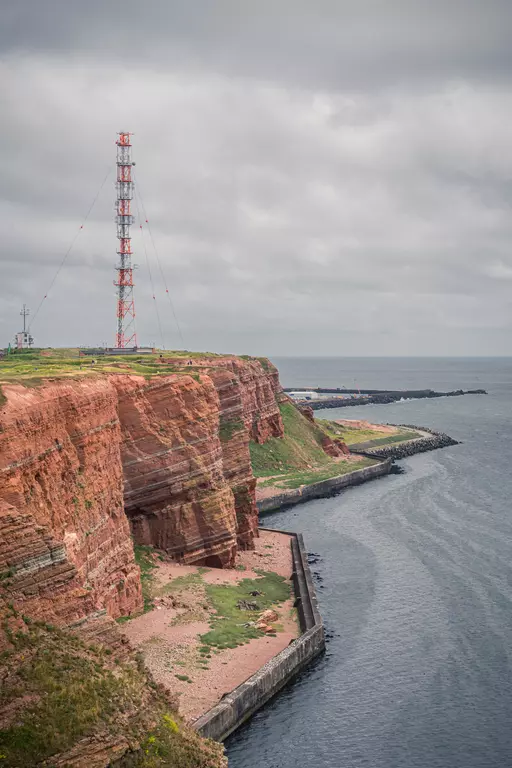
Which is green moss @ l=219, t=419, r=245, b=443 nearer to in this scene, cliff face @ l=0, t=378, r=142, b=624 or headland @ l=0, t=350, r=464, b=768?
headland @ l=0, t=350, r=464, b=768

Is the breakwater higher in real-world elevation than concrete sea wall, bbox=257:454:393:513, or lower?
higher

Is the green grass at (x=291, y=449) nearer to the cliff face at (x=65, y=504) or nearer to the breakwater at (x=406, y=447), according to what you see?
the breakwater at (x=406, y=447)

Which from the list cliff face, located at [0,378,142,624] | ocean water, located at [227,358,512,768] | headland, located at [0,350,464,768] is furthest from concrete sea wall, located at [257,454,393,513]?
cliff face, located at [0,378,142,624]

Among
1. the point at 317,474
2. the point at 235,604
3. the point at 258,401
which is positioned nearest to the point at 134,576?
the point at 235,604

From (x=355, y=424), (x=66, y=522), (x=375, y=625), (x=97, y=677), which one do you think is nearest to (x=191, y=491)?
(x=375, y=625)

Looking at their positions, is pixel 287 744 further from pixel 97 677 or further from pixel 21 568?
pixel 21 568

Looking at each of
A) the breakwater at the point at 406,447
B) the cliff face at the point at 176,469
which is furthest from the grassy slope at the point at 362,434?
the cliff face at the point at 176,469
